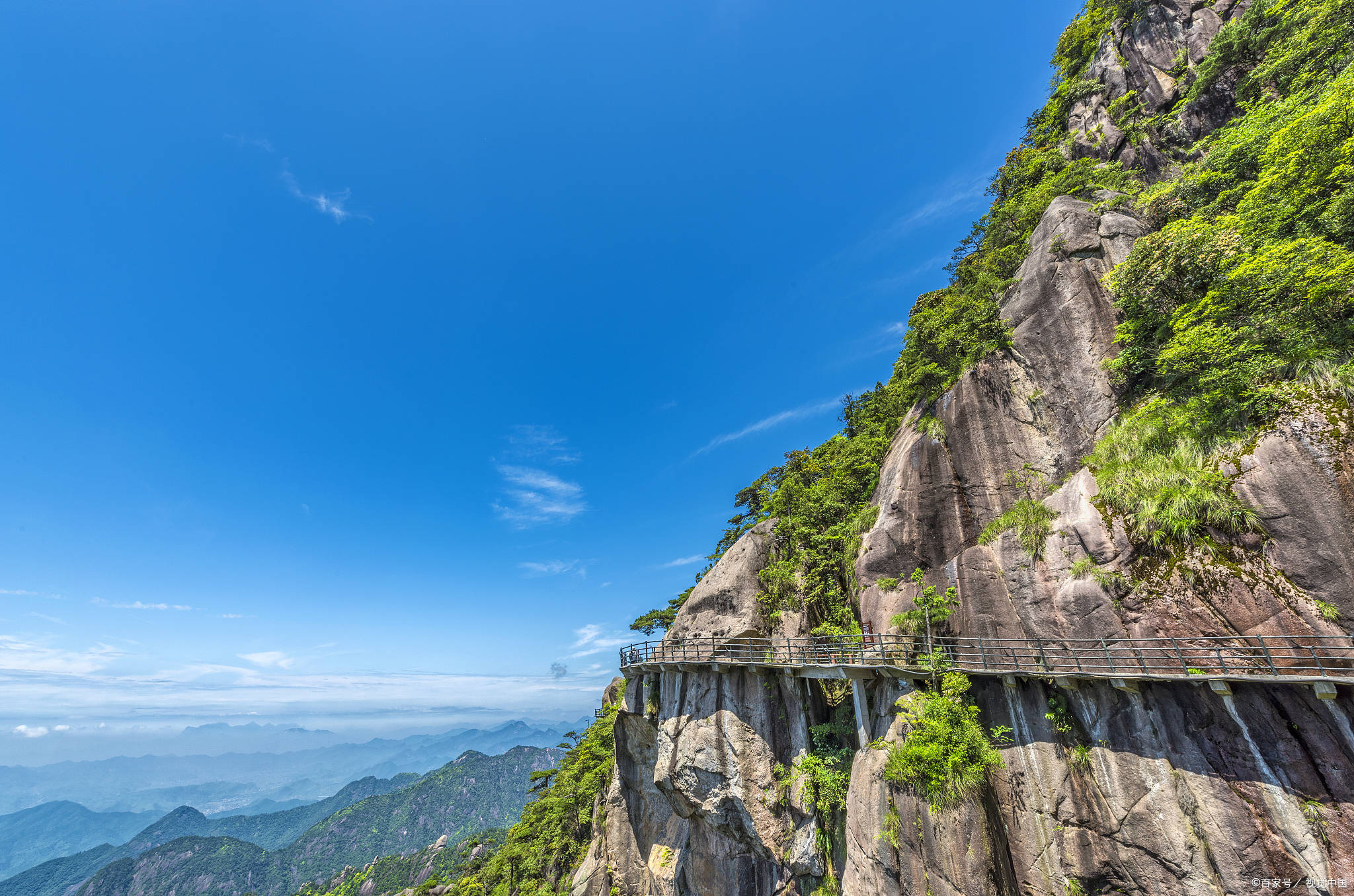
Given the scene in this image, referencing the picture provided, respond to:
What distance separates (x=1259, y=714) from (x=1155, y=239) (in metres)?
→ 16.2

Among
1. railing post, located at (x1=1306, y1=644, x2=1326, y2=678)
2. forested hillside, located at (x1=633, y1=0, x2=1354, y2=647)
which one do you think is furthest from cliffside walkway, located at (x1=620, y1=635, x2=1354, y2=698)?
forested hillside, located at (x1=633, y1=0, x2=1354, y2=647)

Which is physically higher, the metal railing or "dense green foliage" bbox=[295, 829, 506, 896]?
the metal railing

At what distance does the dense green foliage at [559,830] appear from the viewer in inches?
1661

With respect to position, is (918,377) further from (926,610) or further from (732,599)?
(732,599)

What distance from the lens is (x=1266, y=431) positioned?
14.2 meters

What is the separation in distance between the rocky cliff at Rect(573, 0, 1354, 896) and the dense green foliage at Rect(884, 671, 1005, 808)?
1.34 feet

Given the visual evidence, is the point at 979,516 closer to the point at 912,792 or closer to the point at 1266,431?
the point at 1266,431

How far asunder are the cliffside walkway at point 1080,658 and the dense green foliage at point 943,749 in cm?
97

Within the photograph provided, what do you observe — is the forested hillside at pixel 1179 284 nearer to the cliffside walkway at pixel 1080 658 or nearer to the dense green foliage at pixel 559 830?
the cliffside walkway at pixel 1080 658

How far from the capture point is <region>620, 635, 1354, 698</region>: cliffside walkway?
12.3 metres

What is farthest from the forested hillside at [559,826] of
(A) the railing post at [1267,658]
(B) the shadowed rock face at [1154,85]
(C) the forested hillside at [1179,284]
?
(B) the shadowed rock face at [1154,85]

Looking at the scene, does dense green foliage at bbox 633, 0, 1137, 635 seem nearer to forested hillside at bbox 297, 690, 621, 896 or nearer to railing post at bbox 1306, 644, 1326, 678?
railing post at bbox 1306, 644, 1326, 678

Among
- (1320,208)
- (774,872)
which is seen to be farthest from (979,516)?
(774,872)

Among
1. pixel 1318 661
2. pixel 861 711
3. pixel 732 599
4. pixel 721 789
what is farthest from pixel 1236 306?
pixel 721 789
